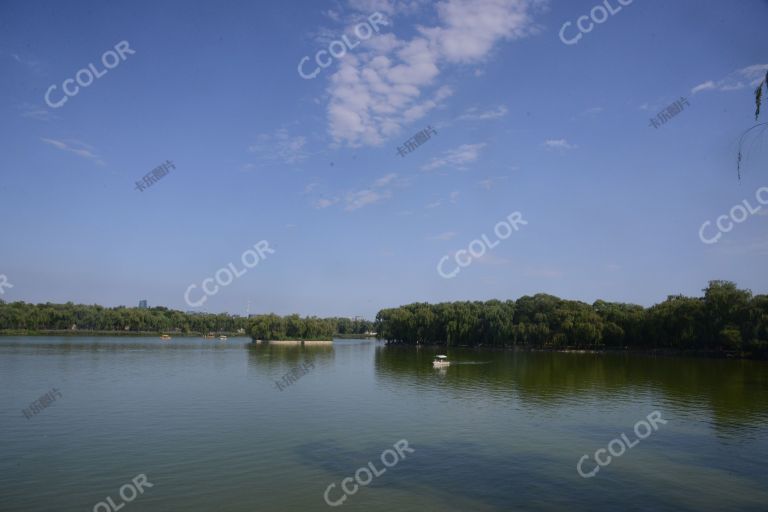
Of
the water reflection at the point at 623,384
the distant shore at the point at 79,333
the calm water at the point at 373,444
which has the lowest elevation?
the calm water at the point at 373,444

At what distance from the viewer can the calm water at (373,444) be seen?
1230 centimetres

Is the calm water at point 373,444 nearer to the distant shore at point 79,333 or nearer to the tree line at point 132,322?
the tree line at point 132,322

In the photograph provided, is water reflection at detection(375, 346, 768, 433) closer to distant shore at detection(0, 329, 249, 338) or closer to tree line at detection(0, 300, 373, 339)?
tree line at detection(0, 300, 373, 339)

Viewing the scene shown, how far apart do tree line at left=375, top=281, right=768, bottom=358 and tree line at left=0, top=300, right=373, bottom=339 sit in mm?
18149

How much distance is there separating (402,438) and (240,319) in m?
136

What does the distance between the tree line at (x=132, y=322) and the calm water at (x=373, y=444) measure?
2602 inches

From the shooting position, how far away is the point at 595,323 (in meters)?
74.5

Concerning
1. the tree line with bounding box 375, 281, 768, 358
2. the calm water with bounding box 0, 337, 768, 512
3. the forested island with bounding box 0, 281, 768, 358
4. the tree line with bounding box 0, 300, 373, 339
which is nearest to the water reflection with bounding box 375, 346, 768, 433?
the calm water with bounding box 0, 337, 768, 512

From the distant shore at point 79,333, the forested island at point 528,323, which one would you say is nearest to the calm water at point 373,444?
the forested island at point 528,323

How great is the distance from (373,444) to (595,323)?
2554 inches

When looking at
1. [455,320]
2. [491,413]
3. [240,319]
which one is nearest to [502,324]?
[455,320]

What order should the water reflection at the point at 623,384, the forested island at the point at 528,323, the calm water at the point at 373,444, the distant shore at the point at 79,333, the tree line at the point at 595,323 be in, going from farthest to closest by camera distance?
the distant shore at the point at 79,333
the forested island at the point at 528,323
the tree line at the point at 595,323
the water reflection at the point at 623,384
the calm water at the point at 373,444

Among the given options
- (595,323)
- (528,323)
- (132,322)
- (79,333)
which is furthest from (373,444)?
(132,322)

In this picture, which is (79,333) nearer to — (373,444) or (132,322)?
(132,322)
